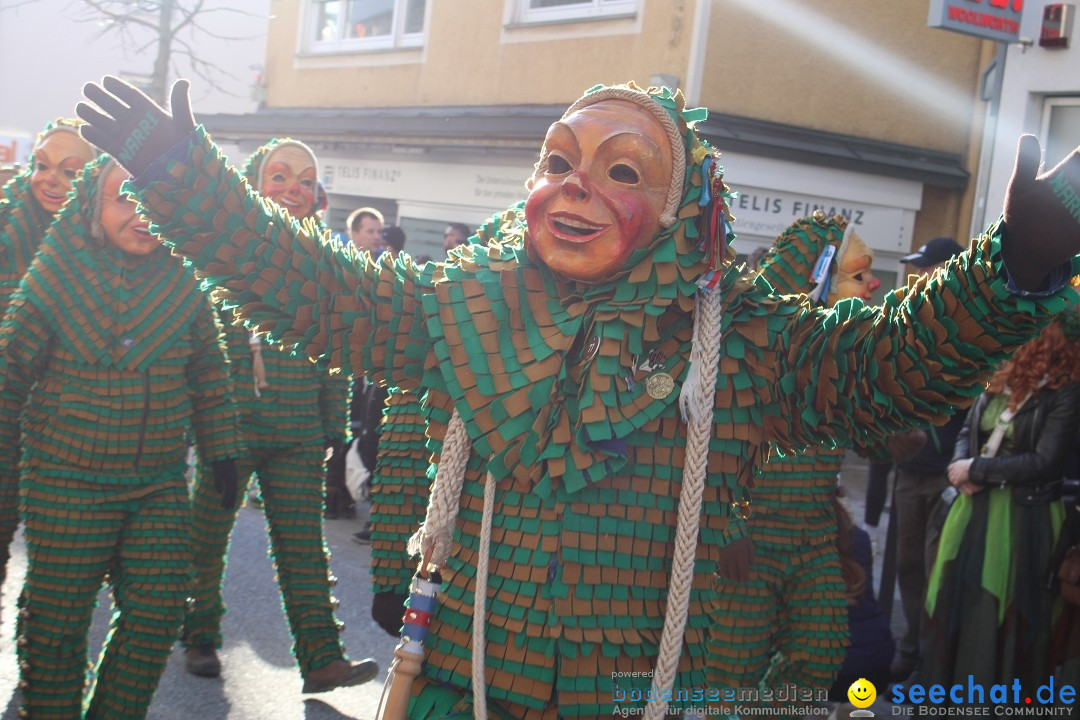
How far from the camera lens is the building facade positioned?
1146 cm

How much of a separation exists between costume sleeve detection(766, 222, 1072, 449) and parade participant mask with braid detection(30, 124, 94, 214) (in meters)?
3.80

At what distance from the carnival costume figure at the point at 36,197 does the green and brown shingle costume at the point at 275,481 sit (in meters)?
0.92

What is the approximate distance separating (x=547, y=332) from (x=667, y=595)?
2.03ft

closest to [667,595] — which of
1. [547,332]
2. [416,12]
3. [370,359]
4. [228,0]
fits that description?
[547,332]

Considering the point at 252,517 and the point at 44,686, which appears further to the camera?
the point at 252,517

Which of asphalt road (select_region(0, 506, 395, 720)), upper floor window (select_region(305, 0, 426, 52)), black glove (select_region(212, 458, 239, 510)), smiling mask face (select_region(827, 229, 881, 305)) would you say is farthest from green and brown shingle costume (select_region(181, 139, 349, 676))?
upper floor window (select_region(305, 0, 426, 52))

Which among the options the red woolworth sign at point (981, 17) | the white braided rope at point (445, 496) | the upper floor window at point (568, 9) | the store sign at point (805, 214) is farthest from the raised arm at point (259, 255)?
the upper floor window at point (568, 9)

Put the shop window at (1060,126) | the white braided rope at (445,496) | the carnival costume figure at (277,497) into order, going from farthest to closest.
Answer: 1. the shop window at (1060,126)
2. the carnival costume figure at (277,497)
3. the white braided rope at (445,496)

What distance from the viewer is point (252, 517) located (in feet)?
26.7

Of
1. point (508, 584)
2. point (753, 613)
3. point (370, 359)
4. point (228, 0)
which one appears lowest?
point (753, 613)

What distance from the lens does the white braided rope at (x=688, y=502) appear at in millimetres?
2479

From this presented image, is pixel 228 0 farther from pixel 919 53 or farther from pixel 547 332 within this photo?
pixel 547 332

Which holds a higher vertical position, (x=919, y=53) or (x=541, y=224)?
(x=919, y=53)

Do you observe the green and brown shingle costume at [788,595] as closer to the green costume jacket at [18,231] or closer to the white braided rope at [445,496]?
the white braided rope at [445,496]
